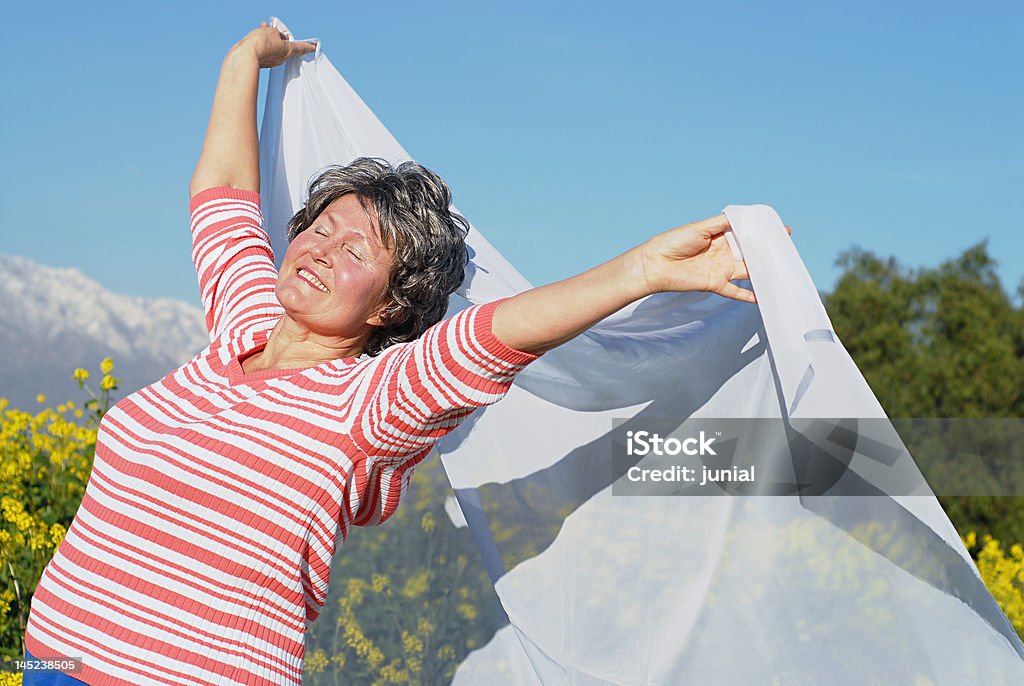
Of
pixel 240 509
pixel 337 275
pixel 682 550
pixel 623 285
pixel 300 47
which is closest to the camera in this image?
Result: pixel 623 285

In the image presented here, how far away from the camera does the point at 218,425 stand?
1695mm

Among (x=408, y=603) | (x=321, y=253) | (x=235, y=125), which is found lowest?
(x=408, y=603)

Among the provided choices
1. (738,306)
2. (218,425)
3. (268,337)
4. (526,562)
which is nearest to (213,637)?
(218,425)

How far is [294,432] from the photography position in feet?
5.47

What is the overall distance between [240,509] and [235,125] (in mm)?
1134

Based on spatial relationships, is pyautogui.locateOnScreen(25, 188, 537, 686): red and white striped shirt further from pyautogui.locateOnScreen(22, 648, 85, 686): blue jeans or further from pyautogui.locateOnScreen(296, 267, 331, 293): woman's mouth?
pyautogui.locateOnScreen(296, 267, 331, 293): woman's mouth

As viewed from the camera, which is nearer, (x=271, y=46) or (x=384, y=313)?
(x=384, y=313)

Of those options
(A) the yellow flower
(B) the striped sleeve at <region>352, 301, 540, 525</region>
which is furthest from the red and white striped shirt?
(A) the yellow flower

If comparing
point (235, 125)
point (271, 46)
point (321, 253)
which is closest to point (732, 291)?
point (321, 253)

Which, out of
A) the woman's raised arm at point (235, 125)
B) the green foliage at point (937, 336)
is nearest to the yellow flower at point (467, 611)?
the woman's raised arm at point (235, 125)

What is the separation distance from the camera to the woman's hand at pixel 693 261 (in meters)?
1.46

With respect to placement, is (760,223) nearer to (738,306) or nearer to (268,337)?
(738,306)

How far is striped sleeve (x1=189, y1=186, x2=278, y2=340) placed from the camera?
2.10 meters

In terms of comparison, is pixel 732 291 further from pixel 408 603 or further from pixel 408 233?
pixel 408 603
